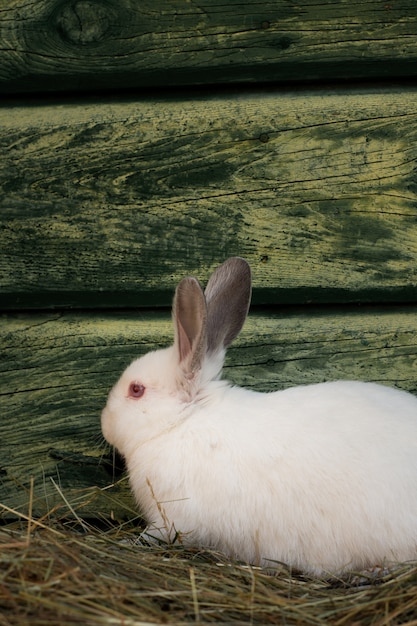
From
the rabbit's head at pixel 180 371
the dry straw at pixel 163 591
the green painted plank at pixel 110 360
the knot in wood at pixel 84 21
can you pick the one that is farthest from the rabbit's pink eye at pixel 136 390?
the knot in wood at pixel 84 21

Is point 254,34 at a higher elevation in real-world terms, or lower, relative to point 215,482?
higher

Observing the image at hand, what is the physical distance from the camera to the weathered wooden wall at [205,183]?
2.87 meters

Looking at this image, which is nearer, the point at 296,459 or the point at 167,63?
the point at 296,459

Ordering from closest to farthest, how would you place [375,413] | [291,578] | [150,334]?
1. [291,578]
2. [375,413]
3. [150,334]

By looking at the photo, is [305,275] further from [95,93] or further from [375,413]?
[95,93]

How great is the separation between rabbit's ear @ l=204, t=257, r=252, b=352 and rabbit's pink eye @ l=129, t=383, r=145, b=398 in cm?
26

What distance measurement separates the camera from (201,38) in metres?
2.87

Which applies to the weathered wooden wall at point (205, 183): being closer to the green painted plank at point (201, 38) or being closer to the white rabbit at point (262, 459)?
the green painted plank at point (201, 38)

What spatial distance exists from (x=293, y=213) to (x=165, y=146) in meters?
0.52

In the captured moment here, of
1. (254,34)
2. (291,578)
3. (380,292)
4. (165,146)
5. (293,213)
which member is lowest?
(291,578)

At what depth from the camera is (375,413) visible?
2520mm

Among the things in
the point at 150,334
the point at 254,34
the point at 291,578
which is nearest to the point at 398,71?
the point at 254,34

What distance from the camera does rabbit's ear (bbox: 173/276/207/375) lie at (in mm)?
2490

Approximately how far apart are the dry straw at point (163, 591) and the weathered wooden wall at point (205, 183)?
623 millimetres
